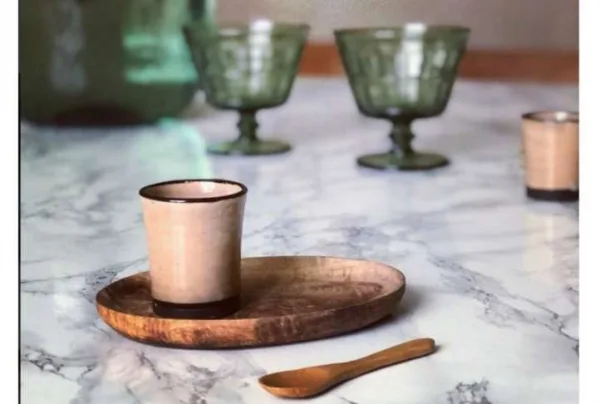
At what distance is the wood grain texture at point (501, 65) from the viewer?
1656mm

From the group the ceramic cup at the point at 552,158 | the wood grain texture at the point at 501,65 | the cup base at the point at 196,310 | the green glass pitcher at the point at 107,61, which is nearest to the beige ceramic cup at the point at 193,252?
the cup base at the point at 196,310

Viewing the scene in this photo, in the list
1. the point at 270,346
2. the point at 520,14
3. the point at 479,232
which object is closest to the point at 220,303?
the point at 270,346

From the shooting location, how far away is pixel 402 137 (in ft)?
3.67

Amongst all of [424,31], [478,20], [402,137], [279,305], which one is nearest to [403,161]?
[402,137]

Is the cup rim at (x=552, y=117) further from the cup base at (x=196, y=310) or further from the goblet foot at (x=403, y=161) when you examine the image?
the cup base at (x=196, y=310)

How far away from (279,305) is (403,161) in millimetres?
540

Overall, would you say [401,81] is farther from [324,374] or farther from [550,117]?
[324,374]

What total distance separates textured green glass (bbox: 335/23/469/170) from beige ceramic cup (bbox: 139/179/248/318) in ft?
1.77

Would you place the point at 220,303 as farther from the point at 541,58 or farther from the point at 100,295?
the point at 541,58

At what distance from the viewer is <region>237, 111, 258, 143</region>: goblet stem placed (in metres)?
1.17

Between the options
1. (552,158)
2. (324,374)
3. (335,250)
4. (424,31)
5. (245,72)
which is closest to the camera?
(324,374)

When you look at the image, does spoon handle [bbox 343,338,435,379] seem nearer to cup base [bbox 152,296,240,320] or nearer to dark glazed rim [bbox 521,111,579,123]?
cup base [bbox 152,296,240,320]
